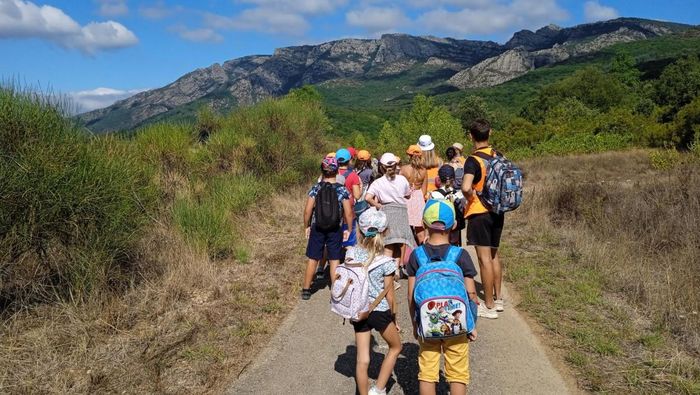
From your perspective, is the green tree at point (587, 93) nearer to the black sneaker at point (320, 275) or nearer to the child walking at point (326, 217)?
the black sneaker at point (320, 275)

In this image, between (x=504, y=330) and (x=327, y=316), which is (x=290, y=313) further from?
(x=504, y=330)

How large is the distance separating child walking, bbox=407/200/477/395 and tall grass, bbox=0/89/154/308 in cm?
354

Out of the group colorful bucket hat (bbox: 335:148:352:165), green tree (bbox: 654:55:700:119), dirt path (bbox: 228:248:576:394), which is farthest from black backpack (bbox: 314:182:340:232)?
green tree (bbox: 654:55:700:119)

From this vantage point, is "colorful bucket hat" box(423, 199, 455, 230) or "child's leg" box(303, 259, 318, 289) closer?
"colorful bucket hat" box(423, 199, 455, 230)

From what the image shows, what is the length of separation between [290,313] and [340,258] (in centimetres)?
92

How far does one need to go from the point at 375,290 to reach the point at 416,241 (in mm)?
3308

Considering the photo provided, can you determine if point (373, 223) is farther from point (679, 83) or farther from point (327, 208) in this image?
point (679, 83)

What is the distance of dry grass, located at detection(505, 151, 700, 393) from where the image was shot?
4.16 metres

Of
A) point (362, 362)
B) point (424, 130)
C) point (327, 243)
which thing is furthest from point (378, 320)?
point (424, 130)

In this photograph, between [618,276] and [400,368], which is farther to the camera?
[618,276]

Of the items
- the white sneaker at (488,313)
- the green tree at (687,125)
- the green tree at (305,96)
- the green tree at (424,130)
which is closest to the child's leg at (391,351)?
the white sneaker at (488,313)

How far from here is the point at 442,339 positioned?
3.18 meters

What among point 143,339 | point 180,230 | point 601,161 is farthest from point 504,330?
point 601,161

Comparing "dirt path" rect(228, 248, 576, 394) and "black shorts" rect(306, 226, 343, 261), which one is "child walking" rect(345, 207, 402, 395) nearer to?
"dirt path" rect(228, 248, 576, 394)
